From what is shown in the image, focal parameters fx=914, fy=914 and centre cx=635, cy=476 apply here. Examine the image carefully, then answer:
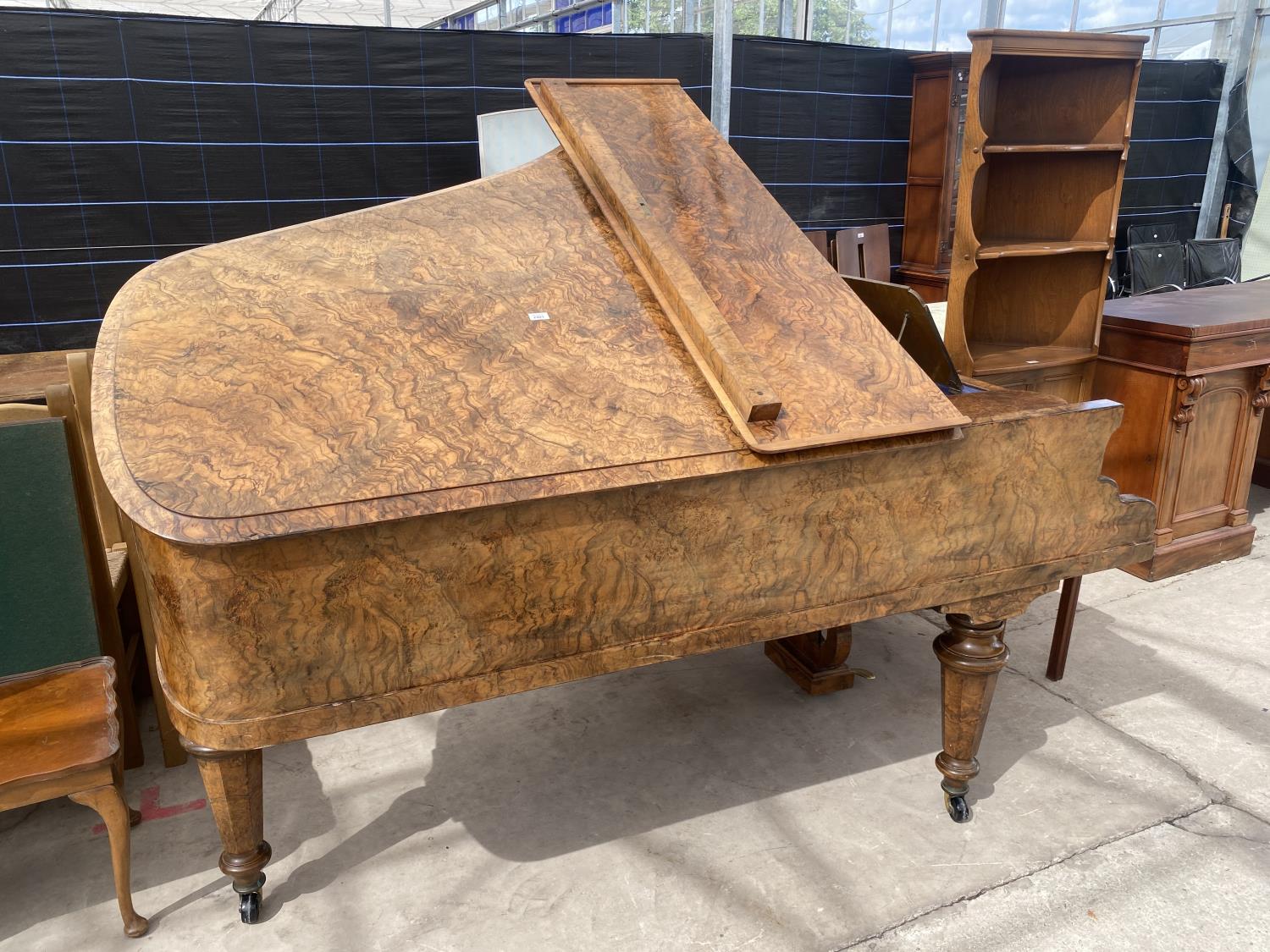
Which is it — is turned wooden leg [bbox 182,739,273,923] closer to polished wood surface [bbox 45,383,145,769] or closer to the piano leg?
polished wood surface [bbox 45,383,145,769]

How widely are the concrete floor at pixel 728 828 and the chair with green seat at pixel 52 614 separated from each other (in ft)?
1.13

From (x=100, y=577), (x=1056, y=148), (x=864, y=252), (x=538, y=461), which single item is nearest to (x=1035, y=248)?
(x=1056, y=148)

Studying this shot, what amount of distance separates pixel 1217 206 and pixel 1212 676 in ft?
18.0

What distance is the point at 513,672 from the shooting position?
1590 millimetres

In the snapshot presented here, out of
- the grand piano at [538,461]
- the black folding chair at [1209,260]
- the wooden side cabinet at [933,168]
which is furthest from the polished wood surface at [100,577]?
the black folding chair at [1209,260]

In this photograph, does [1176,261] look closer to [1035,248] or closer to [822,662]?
[1035,248]

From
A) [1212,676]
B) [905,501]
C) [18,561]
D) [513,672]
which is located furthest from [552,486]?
[1212,676]

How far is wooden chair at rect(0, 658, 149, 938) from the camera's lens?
174cm

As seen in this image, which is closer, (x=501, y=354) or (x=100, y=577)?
(x=501, y=354)

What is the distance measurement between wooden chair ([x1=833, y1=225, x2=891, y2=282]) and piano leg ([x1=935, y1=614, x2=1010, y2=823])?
8.07 ft

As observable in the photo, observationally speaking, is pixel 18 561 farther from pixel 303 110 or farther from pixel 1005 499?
pixel 303 110

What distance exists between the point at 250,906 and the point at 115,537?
1.33m

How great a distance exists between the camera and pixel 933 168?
5621 millimetres

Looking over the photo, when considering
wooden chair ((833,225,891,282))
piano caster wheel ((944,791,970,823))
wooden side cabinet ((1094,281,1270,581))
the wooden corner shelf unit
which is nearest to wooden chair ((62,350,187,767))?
piano caster wheel ((944,791,970,823))
